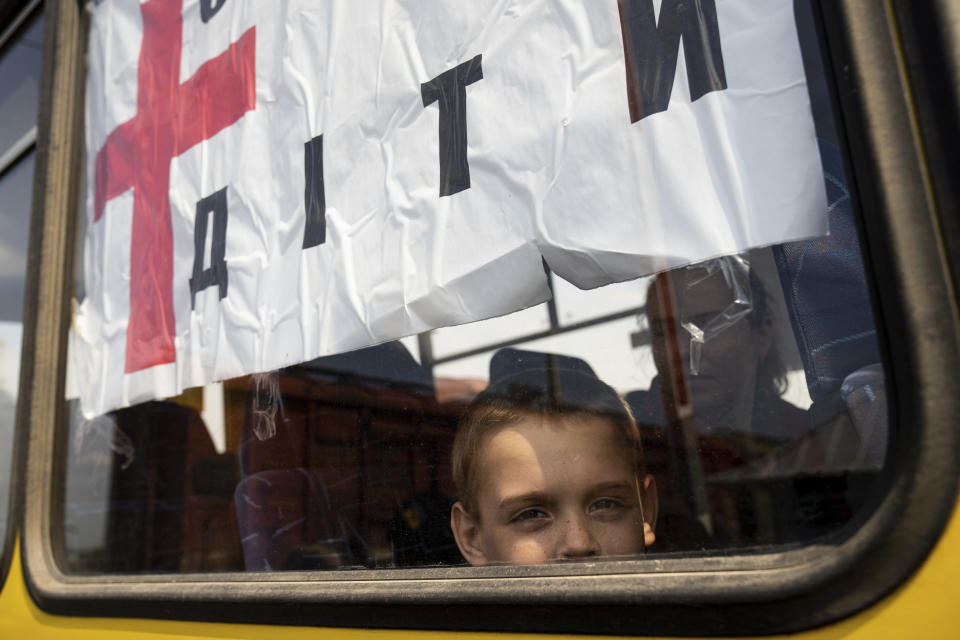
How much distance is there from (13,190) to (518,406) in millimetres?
1597

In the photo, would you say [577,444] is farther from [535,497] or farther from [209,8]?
[209,8]

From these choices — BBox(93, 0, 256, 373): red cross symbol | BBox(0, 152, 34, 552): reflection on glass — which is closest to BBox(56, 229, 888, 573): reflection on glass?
BBox(93, 0, 256, 373): red cross symbol

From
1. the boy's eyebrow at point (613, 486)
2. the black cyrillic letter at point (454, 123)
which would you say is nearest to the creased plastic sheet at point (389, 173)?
the black cyrillic letter at point (454, 123)

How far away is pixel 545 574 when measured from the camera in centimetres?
78

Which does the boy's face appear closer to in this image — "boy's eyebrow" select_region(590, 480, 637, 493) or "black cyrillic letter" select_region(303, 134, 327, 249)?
"boy's eyebrow" select_region(590, 480, 637, 493)

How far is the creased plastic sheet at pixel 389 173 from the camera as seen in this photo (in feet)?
2.50

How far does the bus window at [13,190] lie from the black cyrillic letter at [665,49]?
1.53 metres

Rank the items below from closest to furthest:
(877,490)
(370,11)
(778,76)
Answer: (877,490), (778,76), (370,11)

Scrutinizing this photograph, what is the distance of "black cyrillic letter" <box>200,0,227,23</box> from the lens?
1.41m

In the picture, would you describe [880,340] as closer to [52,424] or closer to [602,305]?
[602,305]

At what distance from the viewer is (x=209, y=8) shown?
1.44 metres

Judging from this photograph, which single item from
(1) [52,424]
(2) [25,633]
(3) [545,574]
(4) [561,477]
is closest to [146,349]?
(1) [52,424]

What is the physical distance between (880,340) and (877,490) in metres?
0.12

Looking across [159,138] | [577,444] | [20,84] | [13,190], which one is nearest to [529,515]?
[577,444]
